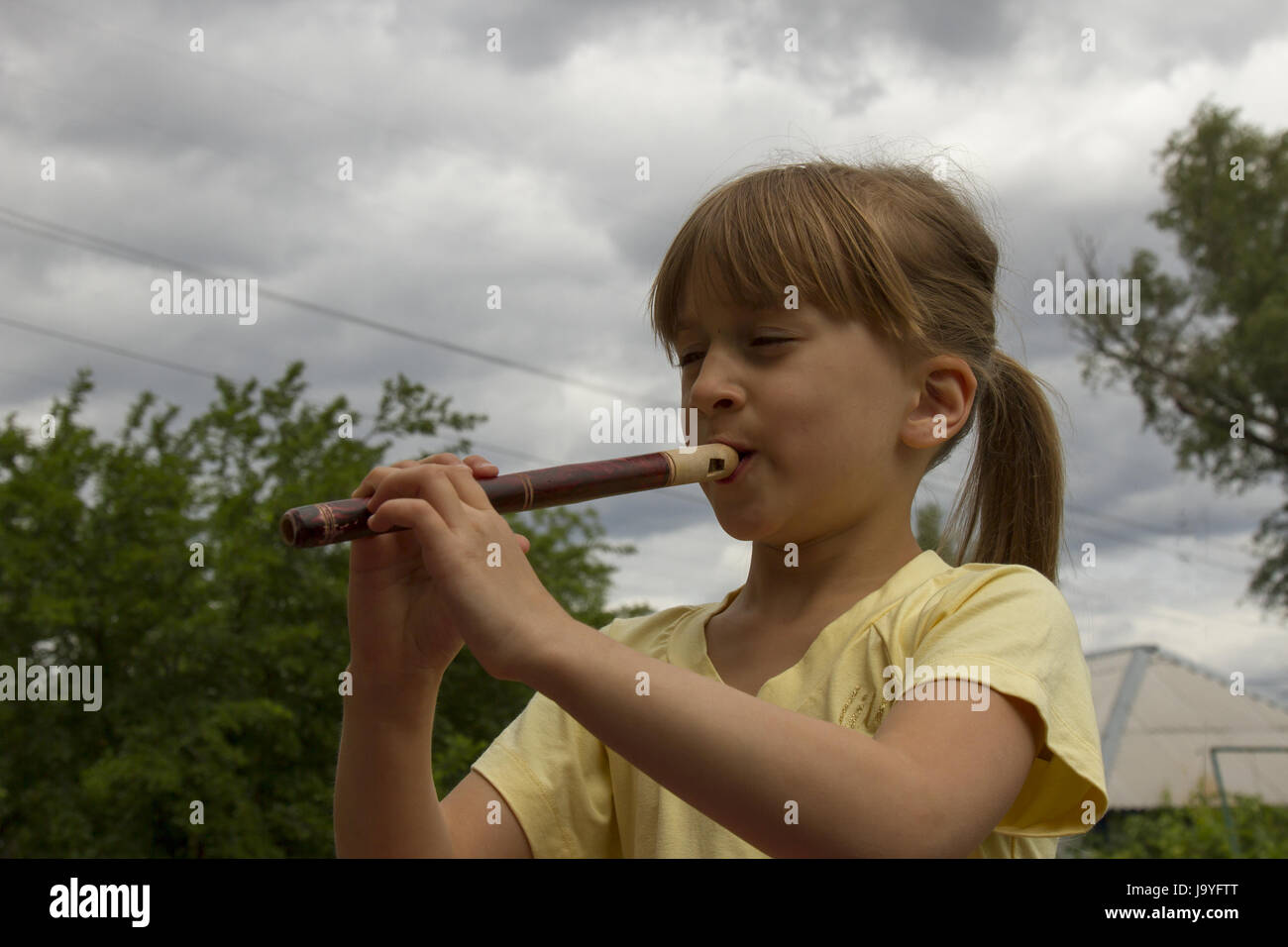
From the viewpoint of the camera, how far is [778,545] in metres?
1.67

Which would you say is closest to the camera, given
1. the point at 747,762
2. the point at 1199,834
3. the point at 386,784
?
the point at 747,762

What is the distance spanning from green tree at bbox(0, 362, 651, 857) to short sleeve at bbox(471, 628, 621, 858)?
437 centimetres

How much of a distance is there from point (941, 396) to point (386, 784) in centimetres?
90

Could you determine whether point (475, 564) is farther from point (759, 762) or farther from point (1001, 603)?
point (1001, 603)

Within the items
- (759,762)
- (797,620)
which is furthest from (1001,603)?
(759,762)

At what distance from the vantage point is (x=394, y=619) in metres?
1.52

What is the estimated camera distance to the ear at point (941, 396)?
5.39ft

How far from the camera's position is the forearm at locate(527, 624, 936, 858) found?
1149 mm

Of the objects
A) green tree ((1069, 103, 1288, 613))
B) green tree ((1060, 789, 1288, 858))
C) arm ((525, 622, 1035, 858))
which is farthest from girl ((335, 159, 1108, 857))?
green tree ((1069, 103, 1288, 613))

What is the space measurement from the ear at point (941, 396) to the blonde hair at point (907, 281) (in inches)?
0.9

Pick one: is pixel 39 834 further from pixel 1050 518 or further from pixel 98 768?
pixel 1050 518

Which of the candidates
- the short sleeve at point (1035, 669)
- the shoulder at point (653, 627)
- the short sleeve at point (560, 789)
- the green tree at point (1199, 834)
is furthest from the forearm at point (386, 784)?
the green tree at point (1199, 834)

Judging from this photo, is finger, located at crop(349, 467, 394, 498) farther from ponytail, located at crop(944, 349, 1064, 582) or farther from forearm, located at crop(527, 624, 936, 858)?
ponytail, located at crop(944, 349, 1064, 582)
